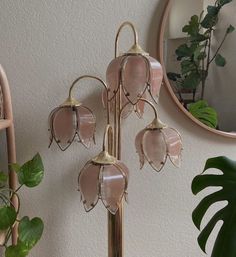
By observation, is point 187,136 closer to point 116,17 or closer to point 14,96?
point 116,17

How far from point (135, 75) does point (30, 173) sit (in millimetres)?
398

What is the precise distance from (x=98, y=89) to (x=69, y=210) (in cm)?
43

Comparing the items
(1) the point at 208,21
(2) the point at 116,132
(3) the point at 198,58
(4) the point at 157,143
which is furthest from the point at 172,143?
(1) the point at 208,21

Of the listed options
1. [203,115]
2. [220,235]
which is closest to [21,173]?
[220,235]

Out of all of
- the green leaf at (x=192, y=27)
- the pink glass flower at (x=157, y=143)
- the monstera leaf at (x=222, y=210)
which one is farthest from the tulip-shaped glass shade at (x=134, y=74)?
the green leaf at (x=192, y=27)

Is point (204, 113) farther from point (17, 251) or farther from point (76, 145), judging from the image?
point (17, 251)

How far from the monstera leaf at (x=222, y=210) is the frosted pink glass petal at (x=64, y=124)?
1.22 feet

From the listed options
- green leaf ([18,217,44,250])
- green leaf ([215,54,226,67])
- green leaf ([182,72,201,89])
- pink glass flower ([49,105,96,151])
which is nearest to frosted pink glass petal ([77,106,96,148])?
pink glass flower ([49,105,96,151])

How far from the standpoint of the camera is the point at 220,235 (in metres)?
0.83

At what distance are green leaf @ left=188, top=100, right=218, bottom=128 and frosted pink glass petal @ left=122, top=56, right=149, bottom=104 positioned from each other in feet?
1.43

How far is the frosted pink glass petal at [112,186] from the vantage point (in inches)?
33.8

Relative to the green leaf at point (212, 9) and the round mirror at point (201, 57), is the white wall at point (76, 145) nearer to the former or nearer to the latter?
the round mirror at point (201, 57)

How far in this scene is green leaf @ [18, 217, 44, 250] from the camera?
96cm

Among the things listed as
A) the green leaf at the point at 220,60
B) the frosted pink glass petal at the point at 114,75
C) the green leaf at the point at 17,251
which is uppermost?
the green leaf at the point at 220,60
